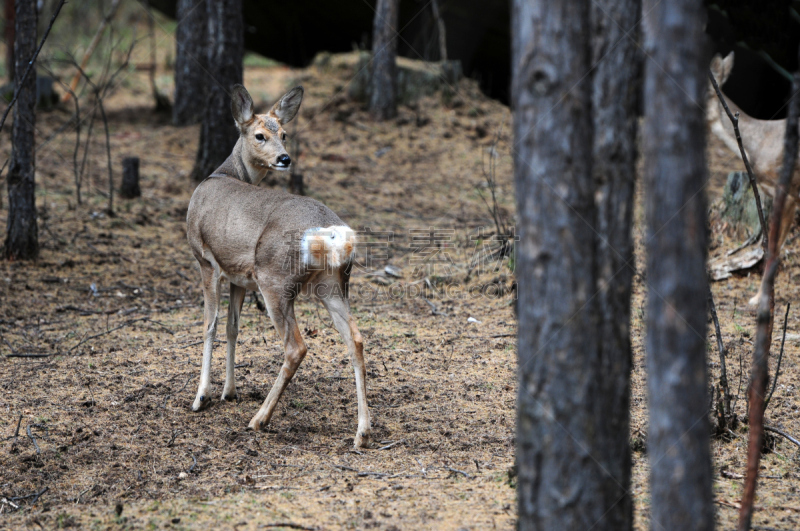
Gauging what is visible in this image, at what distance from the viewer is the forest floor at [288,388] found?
3.60 metres

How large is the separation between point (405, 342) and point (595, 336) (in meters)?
4.02

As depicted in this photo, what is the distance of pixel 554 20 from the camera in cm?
231

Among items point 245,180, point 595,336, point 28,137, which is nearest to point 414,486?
point 595,336

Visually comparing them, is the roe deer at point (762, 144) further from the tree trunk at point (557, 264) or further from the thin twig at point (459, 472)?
the tree trunk at point (557, 264)

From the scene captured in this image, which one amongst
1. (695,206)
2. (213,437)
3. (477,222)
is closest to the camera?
(695,206)

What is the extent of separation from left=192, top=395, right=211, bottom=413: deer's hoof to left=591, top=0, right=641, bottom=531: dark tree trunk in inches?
127

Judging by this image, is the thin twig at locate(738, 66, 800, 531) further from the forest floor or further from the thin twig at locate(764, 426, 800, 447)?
the thin twig at locate(764, 426, 800, 447)

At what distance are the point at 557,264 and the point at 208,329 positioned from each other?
3413 mm

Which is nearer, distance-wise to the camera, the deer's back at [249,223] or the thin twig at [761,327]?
the thin twig at [761,327]

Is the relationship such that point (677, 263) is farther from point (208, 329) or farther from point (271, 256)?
point (208, 329)

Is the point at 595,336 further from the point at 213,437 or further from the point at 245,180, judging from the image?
the point at 245,180

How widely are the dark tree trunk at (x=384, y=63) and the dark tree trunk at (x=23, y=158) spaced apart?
6.89 m

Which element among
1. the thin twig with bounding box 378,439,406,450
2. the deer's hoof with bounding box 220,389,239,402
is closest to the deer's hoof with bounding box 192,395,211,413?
the deer's hoof with bounding box 220,389,239,402

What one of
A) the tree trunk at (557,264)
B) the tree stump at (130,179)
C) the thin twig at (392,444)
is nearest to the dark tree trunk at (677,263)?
the tree trunk at (557,264)
